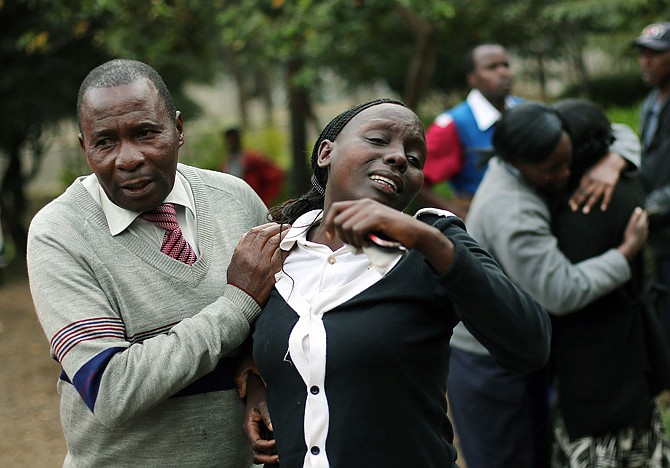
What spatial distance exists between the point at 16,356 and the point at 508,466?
6.90 meters

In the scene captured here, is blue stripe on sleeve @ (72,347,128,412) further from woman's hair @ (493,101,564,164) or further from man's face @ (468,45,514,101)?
man's face @ (468,45,514,101)

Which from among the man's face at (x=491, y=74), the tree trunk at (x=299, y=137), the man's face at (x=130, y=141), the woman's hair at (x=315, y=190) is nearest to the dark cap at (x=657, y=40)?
the man's face at (x=491, y=74)

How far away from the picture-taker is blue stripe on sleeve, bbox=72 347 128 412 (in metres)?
2.20

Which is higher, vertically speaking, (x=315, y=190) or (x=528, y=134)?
(x=315, y=190)

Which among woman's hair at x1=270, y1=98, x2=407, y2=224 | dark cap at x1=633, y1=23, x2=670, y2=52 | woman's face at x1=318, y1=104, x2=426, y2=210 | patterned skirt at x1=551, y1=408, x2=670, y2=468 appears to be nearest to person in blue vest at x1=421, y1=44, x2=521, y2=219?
dark cap at x1=633, y1=23, x2=670, y2=52

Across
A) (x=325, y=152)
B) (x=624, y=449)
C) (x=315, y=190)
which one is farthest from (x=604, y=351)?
(x=325, y=152)

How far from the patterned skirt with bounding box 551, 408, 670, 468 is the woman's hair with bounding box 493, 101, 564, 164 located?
1238mm

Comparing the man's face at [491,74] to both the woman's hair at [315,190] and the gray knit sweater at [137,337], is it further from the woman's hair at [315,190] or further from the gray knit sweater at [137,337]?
the gray knit sweater at [137,337]

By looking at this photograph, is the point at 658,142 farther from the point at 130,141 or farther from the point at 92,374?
the point at 92,374

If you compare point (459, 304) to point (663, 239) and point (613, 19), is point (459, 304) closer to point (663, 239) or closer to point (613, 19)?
point (663, 239)

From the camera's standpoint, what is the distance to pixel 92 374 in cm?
219

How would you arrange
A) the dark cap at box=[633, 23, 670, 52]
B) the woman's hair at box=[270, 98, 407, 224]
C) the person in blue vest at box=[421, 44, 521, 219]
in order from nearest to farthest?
the woman's hair at box=[270, 98, 407, 224] < the person in blue vest at box=[421, 44, 521, 219] < the dark cap at box=[633, 23, 670, 52]

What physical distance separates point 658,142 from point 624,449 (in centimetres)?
278

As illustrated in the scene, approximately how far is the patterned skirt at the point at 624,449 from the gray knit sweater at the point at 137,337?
5.63 feet
